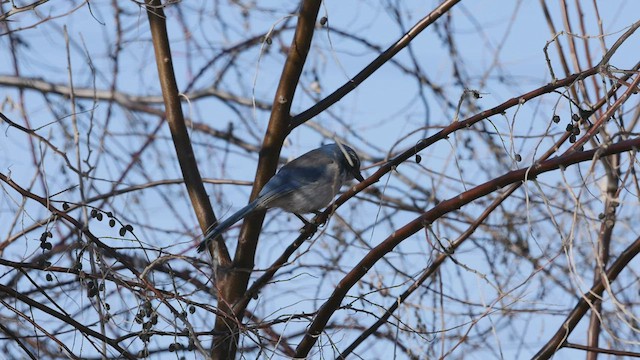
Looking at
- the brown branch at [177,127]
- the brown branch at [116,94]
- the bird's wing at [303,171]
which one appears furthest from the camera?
the brown branch at [116,94]

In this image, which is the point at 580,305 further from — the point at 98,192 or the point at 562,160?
the point at 98,192

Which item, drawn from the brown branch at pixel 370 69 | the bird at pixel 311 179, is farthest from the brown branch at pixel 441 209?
the bird at pixel 311 179

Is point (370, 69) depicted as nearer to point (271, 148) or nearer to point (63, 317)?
point (271, 148)

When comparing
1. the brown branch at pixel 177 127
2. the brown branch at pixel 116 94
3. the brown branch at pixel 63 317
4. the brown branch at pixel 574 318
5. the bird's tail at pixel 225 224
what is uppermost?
the brown branch at pixel 116 94

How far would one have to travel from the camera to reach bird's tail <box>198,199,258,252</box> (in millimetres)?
3504

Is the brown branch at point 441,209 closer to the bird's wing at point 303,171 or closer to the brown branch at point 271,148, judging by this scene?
the brown branch at point 271,148

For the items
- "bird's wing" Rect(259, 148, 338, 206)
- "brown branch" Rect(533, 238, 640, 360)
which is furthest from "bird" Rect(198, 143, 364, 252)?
"brown branch" Rect(533, 238, 640, 360)

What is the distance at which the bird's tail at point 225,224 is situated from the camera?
3.50 meters

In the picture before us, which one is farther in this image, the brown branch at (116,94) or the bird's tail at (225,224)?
the brown branch at (116,94)

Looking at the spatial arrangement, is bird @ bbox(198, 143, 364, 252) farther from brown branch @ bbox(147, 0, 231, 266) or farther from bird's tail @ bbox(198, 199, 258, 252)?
brown branch @ bbox(147, 0, 231, 266)

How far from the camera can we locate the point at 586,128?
2975 mm

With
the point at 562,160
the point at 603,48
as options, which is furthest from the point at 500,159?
the point at 562,160

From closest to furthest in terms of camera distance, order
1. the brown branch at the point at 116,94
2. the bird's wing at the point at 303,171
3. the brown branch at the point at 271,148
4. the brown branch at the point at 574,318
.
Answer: the brown branch at the point at 574,318, the brown branch at the point at 271,148, the bird's wing at the point at 303,171, the brown branch at the point at 116,94

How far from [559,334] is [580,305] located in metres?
0.14
